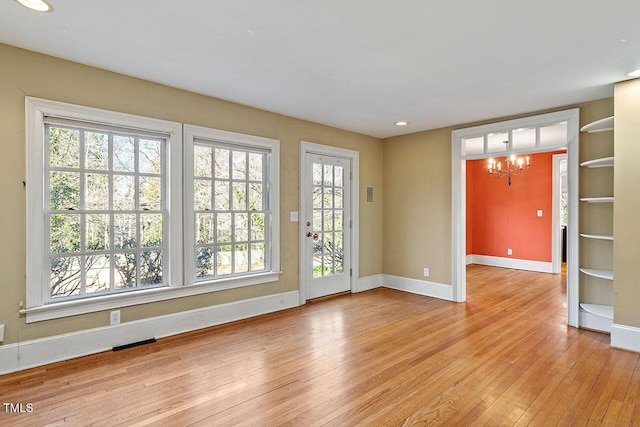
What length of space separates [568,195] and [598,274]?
0.92 meters

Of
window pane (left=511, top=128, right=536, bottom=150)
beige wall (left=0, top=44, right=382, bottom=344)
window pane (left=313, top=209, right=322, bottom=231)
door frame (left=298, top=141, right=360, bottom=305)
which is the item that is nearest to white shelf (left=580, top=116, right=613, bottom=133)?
window pane (left=511, top=128, right=536, bottom=150)

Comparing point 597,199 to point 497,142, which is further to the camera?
point 497,142

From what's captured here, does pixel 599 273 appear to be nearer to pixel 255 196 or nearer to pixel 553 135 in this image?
pixel 553 135

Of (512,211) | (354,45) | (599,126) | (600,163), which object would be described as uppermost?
(354,45)

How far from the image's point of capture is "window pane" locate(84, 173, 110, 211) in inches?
117

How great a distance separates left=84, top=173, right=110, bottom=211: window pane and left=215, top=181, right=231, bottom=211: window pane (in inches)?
41.6

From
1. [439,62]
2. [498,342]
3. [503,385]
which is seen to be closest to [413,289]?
[498,342]

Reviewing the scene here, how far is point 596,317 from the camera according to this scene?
11.7 ft

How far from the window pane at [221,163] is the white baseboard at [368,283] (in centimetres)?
274

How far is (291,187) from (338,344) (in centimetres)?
208

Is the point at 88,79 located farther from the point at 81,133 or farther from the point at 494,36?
the point at 494,36

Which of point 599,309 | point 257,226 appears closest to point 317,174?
point 257,226

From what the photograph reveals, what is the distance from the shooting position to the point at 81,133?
2.94m

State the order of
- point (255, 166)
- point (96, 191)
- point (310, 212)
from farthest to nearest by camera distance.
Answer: point (310, 212)
point (255, 166)
point (96, 191)
